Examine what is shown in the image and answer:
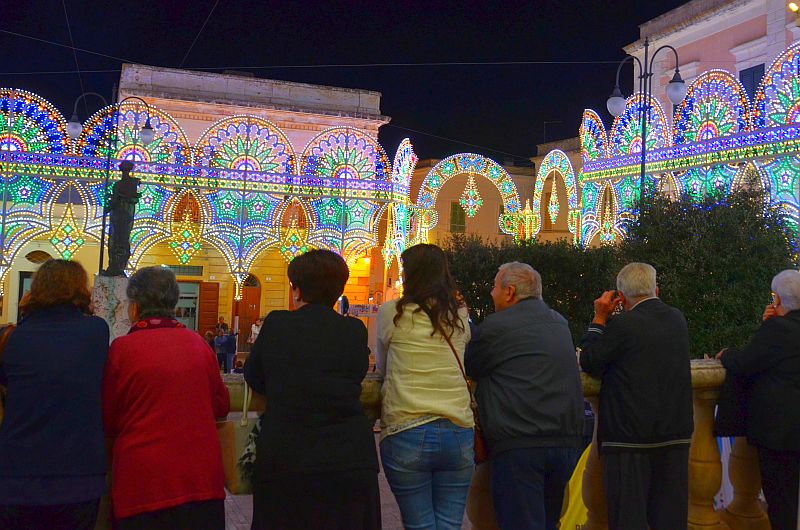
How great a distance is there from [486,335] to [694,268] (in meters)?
7.54

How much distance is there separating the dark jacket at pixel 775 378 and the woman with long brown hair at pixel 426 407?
142cm

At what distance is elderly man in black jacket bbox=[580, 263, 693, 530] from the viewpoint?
10.8 ft

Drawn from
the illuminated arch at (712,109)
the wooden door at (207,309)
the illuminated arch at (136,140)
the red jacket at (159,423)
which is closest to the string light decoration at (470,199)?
the illuminated arch at (712,109)

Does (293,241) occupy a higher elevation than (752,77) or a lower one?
lower

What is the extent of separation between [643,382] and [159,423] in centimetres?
193

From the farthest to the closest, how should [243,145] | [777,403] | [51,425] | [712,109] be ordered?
[243,145], [712,109], [777,403], [51,425]

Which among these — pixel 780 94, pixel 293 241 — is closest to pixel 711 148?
pixel 780 94

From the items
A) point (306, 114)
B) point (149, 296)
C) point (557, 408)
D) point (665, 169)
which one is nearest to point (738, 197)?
point (665, 169)

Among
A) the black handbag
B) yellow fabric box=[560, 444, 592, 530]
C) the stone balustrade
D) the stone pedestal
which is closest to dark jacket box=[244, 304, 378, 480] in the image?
the stone balustrade

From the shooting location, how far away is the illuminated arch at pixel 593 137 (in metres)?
15.8

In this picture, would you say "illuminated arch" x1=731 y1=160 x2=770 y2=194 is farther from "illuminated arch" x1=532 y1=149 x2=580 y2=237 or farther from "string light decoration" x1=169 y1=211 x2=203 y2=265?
"string light decoration" x1=169 y1=211 x2=203 y2=265

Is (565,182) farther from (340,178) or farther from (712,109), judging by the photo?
(340,178)

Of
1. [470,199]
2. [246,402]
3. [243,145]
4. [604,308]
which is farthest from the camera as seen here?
[470,199]

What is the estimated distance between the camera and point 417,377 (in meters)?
2.93
